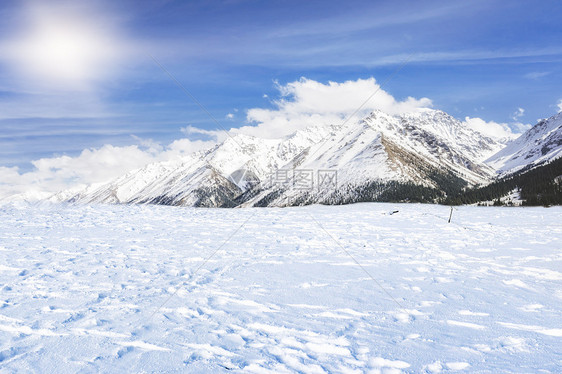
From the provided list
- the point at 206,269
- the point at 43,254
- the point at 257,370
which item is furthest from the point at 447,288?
the point at 43,254

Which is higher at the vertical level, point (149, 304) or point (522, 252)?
point (522, 252)

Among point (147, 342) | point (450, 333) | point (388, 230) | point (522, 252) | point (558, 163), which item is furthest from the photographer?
point (558, 163)

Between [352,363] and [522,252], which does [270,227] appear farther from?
[352,363]

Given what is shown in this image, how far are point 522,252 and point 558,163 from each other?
19197 centimetres

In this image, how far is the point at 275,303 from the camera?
10711 millimetres

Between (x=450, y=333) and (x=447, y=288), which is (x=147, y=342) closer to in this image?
(x=450, y=333)

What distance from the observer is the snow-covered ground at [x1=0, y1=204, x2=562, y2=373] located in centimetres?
741

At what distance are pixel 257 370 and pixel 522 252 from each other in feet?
59.4

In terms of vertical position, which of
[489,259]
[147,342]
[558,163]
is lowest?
[147,342]

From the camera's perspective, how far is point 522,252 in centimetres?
1792

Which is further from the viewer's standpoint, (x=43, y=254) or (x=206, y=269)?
(x=43, y=254)

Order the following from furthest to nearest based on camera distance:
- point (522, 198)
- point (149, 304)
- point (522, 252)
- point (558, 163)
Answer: point (558, 163) → point (522, 198) → point (522, 252) → point (149, 304)

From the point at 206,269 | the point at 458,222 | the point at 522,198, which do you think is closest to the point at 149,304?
the point at 206,269

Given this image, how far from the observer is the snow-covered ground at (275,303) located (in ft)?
24.3
